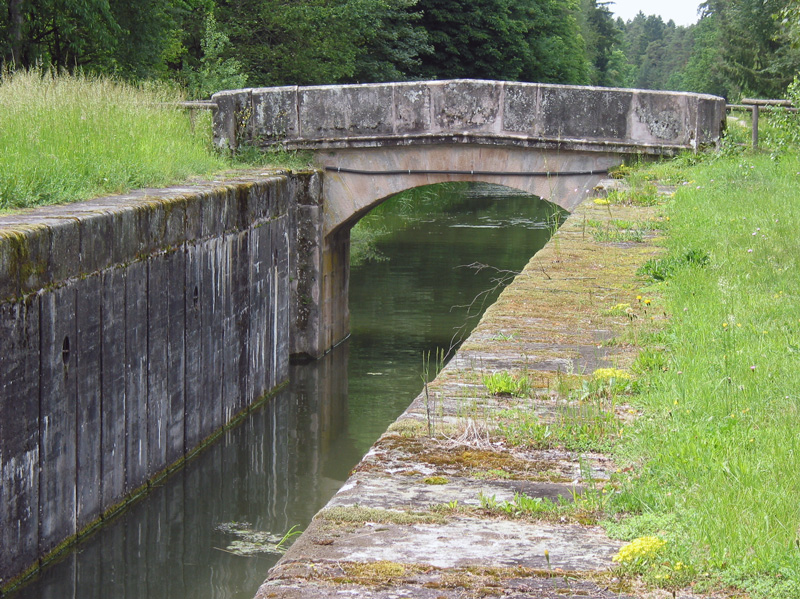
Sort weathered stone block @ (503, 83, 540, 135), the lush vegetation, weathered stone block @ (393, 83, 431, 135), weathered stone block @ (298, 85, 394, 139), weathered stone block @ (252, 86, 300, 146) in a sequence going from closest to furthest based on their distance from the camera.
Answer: weathered stone block @ (503, 83, 540, 135), weathered stone block @ (393, 83, 431, 135), weathered stone block @ (298, 85, 394, 139), weathered stone block @ (252, 86, 300, 146), the lush vegetation

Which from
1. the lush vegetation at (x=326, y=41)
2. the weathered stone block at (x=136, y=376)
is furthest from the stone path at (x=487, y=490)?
the lush vegetation at (x=326, y=41)

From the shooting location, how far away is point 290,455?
10953 mm

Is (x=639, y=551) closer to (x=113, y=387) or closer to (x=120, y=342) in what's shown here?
(x=113, y=387)

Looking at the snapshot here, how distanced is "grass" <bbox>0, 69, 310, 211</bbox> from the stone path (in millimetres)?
5072

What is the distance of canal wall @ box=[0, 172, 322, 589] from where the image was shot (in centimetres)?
682

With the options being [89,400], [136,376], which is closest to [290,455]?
[136,376]

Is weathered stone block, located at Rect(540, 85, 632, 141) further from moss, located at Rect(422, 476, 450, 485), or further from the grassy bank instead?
moss, located at Rect(422, 476, 450, 485)

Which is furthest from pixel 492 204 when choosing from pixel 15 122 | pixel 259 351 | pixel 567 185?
pixel 15 122

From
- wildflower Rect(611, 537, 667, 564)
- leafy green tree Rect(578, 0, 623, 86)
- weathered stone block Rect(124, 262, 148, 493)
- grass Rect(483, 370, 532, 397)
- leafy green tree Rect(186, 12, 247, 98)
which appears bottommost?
weathered stone block Rect(124, 262, 148, 493)

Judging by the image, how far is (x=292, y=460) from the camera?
35.5ft

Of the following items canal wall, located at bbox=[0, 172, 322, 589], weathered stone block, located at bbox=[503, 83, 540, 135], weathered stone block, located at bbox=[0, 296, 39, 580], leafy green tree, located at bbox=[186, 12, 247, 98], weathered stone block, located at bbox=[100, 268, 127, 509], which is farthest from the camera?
leafy green tree, located at bbox=[186, 12, 247, 98]

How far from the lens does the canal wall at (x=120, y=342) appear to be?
6.82 meters

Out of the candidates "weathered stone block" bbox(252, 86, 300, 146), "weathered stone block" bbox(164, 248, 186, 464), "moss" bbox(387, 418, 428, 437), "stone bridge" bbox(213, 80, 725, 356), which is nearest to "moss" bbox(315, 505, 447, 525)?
"moss" bbox(387, 418, 428, 437)

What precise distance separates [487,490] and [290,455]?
27.5 ft
